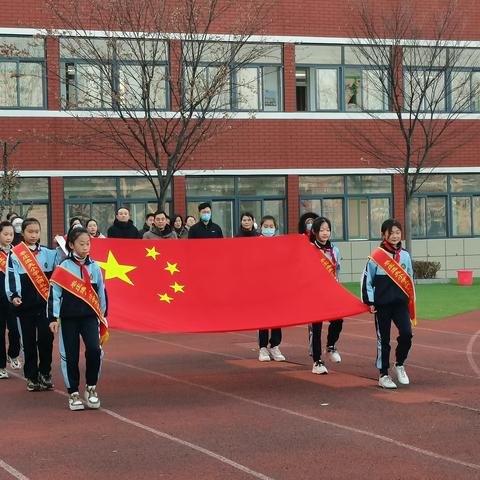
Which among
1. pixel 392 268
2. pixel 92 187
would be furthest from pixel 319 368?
pixel 92 187

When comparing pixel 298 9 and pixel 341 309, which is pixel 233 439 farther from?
pixel 298 9

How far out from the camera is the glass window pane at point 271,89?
31.9m

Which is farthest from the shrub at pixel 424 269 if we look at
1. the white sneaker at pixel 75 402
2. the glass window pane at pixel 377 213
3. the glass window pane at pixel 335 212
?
the white sneaker at pixel 75 402

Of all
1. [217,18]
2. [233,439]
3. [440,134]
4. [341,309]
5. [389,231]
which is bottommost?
[233,439]

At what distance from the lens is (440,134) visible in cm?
3284

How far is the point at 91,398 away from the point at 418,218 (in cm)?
2441

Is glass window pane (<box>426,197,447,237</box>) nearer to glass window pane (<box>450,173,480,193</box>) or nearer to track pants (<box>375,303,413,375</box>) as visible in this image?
glass window pane (<box>450,173,480,193</box>)

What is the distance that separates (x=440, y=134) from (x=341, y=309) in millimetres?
21287

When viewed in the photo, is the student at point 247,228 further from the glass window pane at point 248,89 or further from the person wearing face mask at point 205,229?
the glass window pane at point 248,89

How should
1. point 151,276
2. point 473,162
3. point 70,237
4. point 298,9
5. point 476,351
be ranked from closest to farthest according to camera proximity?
point 70,237 < point 151,276 < point 476,351 < point 298,9 < point 473,162

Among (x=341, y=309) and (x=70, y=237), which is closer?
(x=70, y=237)

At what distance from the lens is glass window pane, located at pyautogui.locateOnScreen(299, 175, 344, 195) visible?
107ft

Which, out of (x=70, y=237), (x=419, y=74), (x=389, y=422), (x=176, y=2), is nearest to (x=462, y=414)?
(x=389, y=422)

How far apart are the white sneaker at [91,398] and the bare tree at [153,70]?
1618 cm
